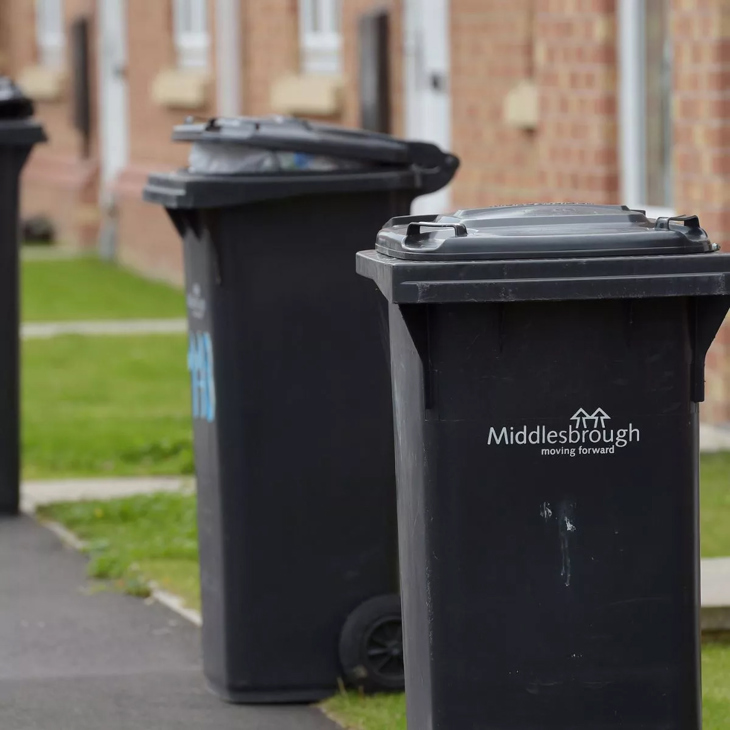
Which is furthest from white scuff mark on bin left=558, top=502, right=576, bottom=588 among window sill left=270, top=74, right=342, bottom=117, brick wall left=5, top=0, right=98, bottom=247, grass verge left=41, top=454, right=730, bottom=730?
brick wall left=5, top=0, right=98, bottom=247

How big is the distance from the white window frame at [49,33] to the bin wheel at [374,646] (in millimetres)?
19687

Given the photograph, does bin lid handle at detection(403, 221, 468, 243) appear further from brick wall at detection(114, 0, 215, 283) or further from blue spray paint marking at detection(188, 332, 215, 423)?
brick wall at detection(114, 0, 215, 283)

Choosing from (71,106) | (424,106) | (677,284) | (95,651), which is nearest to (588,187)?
(424,106)

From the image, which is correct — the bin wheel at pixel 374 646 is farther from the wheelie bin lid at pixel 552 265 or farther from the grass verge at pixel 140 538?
the wheelie bin lid at pixel 552 265

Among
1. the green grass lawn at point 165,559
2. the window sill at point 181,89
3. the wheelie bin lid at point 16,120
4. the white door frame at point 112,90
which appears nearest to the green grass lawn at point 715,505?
the green grass lawn at point 165,559

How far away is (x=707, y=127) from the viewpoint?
928 centimetres

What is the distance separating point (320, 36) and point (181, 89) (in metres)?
2.13

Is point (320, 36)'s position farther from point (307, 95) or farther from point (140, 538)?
point (140, 538)

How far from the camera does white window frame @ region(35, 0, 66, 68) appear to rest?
24505 millimetres

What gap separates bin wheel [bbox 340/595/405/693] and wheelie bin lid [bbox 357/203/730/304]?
1.47 metres

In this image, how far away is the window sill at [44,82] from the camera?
902 inches

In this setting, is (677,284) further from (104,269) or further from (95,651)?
(104,269)

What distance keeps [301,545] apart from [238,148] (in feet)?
3.50

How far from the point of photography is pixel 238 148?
527 centimetres
